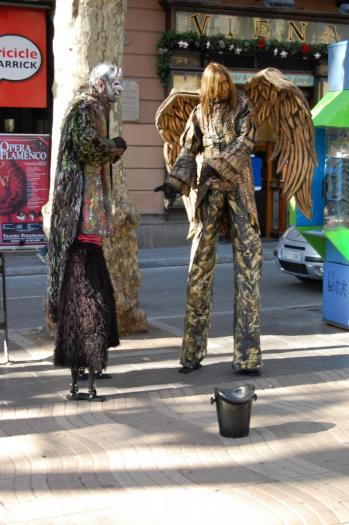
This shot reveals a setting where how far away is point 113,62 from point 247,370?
3.11 metres

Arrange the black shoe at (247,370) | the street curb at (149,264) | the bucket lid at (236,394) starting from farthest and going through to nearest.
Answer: the street curb at (149,264)
the black shoe at (247,370)
the bucket lid at (236,394)

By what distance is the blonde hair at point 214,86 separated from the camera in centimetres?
678

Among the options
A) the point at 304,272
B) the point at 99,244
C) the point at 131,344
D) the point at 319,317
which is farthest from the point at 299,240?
the point at 99,244

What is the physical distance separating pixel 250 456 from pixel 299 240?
7.24m

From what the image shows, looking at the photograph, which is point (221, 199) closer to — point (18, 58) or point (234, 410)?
point (234, 410)

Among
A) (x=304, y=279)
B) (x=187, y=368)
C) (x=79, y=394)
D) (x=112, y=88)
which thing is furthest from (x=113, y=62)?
(x=304, y=279)

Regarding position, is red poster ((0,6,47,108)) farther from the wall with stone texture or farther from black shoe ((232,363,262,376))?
black shoe ((232,363,262,376))

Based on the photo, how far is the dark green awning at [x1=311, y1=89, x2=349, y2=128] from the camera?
27.1ft

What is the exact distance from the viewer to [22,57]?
55.1 ft

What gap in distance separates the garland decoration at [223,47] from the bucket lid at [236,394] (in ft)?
41.9

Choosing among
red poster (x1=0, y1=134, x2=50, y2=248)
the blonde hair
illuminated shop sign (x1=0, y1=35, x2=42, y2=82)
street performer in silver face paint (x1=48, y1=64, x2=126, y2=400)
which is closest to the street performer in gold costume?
the blonde hair

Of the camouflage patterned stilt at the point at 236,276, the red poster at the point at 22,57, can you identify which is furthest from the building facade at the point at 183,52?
the camouflage patterned stilt at the point at 236,276

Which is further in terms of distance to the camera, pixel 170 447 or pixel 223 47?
pixel 223 47

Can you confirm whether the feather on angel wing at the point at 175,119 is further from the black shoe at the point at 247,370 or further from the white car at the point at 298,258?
the white car at the point at 298,258
